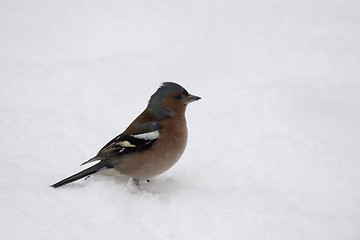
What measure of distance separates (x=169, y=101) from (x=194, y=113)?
4.81ft

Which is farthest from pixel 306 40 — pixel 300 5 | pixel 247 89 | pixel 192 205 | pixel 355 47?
pixel 192 205

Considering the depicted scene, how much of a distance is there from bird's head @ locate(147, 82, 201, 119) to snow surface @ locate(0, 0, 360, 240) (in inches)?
27.2

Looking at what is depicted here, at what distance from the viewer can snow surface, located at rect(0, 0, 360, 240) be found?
3631 millimetres

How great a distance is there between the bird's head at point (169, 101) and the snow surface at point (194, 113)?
0.69 meters

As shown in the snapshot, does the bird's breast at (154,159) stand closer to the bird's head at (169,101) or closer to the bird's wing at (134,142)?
the bird's wing at (134,142)

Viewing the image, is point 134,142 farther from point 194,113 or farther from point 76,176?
point 194,113

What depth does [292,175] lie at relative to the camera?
14.6 feet

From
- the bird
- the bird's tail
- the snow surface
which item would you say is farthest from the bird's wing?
the snow surface

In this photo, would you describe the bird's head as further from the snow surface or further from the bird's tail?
the bird's tail

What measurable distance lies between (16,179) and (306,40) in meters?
5.71

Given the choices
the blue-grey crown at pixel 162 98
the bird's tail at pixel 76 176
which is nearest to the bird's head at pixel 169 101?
the blue-grey crown at pixel 162 98

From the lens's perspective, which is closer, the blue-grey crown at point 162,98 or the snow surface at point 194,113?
the snow surface at point 194,113

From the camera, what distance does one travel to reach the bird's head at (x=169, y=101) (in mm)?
4621

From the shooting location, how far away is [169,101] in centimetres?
466
